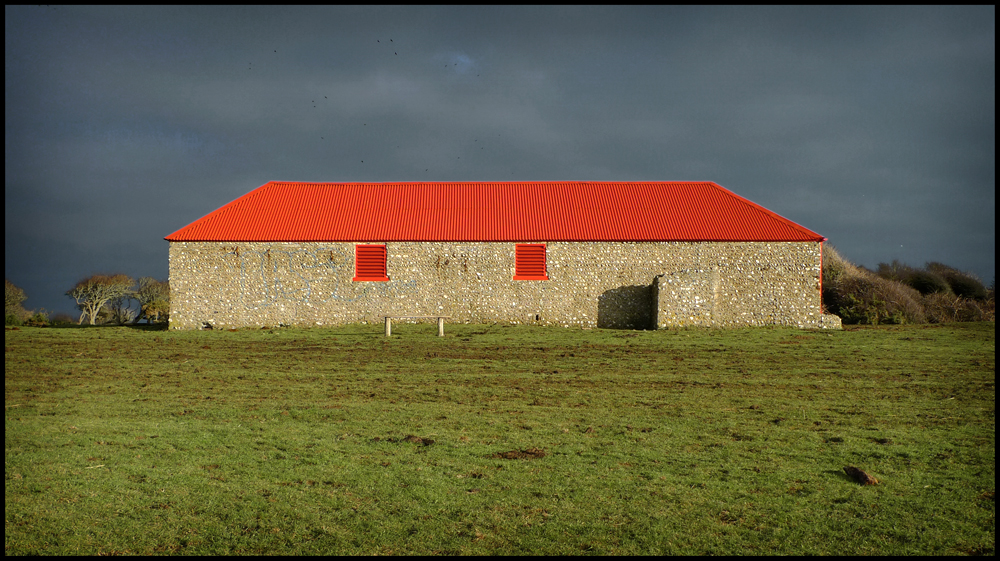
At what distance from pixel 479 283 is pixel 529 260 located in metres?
2.15

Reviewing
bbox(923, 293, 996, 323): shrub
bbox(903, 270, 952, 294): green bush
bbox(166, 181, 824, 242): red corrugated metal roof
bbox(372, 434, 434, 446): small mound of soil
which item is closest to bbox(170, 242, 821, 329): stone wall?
bbox(166, 181, 824, 242): red corrugated metal roof

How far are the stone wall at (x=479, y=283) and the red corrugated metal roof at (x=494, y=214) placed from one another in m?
0.50

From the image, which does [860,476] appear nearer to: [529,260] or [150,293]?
[529,260]

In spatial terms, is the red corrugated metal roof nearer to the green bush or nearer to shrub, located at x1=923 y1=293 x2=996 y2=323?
shrub, located at x1=923 y1=293 x2=996 y2=323

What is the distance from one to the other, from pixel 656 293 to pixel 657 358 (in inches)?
312

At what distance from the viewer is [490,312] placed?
79.6 feet

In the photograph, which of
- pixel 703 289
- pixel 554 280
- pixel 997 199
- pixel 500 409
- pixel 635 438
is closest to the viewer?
pixel 997 199

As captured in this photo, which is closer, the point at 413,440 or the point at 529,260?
the point at 413,440

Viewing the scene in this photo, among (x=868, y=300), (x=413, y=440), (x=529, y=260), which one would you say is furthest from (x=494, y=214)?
(x=413, y=440)

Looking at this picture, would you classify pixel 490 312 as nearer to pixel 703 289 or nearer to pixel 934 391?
pixel 703 289

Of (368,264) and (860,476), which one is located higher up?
(368,264)

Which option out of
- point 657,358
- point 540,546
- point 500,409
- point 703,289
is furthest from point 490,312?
point 540,546

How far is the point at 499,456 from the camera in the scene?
752cm

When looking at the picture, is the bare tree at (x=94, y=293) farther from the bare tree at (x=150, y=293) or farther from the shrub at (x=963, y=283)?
the shrub at (x=963, y=283)
